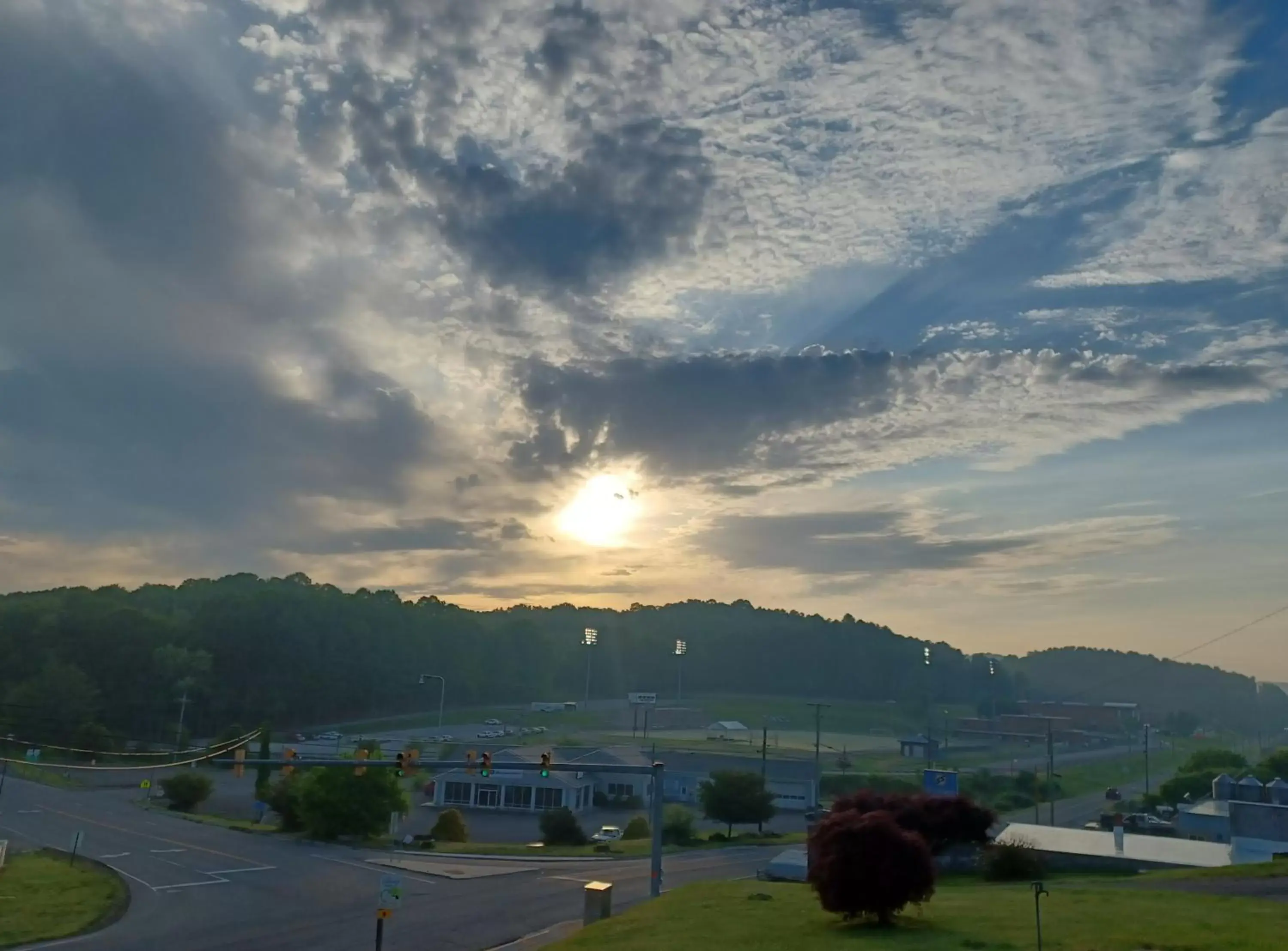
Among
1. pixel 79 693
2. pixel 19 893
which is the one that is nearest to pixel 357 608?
pixel 79 693

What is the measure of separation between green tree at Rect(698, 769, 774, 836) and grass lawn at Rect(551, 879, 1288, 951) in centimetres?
3795

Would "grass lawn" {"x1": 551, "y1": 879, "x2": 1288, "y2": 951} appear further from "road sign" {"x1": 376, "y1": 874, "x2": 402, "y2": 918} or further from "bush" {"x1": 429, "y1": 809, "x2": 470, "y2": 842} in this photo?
"bush" {"x1": 429, "y1": 809, "x2": 470, "y2": 842}

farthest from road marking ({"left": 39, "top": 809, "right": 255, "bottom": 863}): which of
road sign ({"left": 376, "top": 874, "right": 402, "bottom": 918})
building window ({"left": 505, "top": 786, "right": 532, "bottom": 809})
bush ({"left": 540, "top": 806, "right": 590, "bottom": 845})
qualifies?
building window ({"left": 505, "top": 786, "right": 532, "bottom": 809})

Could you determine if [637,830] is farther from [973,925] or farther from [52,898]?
[973,925]

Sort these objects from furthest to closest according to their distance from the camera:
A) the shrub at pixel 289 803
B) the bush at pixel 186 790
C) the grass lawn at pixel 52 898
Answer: the bush at pixel 186 790 < the shrub at pixel 289 803 < the grass lawn at pixel 52 898

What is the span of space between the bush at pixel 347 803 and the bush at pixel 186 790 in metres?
20.9

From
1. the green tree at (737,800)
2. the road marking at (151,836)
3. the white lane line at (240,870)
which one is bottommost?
the road marking at (151,836)

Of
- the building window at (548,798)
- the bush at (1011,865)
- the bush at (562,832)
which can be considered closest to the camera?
the bush at (1011,865)

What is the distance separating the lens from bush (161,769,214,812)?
81250mm

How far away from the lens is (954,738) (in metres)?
183

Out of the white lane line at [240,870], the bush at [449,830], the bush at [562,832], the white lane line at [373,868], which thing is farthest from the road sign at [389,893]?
the bush at [562,832]

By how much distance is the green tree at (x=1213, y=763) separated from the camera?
96812mm

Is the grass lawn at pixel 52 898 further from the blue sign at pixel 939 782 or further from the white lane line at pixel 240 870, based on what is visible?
the blue sign at pixel 939 782

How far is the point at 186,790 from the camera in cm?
8138
